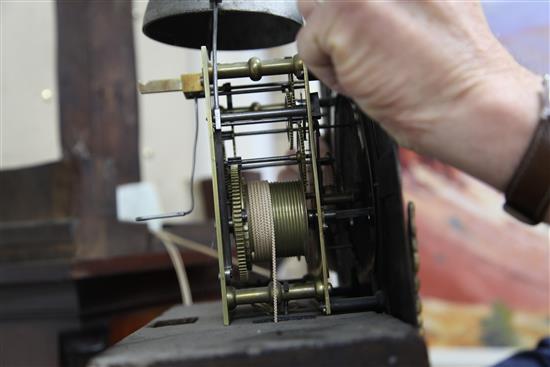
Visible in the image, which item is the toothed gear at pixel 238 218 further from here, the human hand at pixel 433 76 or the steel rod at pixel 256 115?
the human hand at pixel 433 76

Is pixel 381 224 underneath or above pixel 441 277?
above

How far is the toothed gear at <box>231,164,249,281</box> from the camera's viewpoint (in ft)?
2.71

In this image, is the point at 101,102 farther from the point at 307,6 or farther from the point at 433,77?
the point at 433,77

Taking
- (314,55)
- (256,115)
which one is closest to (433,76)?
(314,55)

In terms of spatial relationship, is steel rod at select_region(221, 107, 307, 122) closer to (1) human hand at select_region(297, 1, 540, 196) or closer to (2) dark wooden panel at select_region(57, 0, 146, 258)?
(1) human hand at select_region(297, 1, 540, 196)

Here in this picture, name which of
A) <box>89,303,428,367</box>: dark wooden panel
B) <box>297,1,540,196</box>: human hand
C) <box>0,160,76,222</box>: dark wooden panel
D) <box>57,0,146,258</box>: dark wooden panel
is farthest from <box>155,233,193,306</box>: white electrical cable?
<box>297,1,540,196</box>: human hand

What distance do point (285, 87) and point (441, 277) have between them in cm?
213

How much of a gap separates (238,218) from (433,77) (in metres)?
0.33

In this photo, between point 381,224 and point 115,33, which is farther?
point 115,33

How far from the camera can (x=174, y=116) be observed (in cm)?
257

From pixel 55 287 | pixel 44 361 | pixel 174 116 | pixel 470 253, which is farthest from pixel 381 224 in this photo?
pixel 470 253

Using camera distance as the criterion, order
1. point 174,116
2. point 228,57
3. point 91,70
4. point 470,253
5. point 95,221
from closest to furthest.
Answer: point 95,221 → point 91,70 → point 228,57 → point 174,116 → point 470,253

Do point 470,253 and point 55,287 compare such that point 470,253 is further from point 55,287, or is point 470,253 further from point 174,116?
point 55,287

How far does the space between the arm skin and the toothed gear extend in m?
0.23
